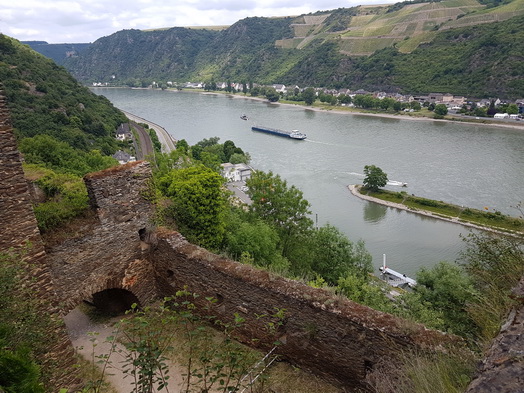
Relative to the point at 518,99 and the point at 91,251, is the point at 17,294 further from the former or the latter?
the point at 518,99

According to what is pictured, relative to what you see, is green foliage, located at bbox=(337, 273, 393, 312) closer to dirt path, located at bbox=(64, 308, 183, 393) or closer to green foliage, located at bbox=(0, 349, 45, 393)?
dirt path, located at bbox=(64, 308, 183, 393)

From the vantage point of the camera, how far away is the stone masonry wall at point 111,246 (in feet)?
24.4

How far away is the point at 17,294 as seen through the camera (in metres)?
5.14

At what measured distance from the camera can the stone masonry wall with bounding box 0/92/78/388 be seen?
535cm

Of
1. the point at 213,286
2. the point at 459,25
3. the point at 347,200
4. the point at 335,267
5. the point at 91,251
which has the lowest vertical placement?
the point at 347,200

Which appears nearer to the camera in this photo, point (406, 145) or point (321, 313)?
point (321, 313)

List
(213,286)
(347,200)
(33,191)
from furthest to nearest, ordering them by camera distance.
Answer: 1. (347,200)
2. (33,191)
3. (213,286)

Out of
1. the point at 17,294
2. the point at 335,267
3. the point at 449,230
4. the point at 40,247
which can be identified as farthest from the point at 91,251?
the point at 449,230

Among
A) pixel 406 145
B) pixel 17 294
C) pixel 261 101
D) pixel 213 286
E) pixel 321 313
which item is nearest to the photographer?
pixel 17 294

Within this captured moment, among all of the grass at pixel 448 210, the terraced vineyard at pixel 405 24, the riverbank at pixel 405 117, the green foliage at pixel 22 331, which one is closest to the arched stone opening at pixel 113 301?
the green foliage at pixel 22 331

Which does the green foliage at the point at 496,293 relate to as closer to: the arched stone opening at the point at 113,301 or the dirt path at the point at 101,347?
the dirt path at the point at 101,347

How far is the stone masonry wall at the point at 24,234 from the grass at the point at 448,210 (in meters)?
31.8

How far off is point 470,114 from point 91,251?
3308 inches

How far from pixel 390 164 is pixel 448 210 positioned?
576 inches
